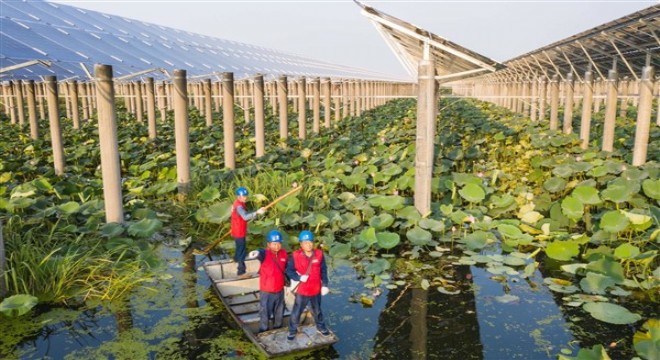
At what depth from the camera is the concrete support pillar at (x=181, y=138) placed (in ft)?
27.8

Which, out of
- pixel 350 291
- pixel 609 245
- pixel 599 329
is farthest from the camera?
pixel 609 245

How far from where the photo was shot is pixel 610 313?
4.29 m

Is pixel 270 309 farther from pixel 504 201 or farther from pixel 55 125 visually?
pixel 55 125

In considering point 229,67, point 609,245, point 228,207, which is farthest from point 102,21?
point 609,245

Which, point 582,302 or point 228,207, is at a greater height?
point 228,207

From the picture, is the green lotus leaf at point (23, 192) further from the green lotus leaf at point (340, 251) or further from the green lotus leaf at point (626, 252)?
the green lotus leaf at point (626, 252)

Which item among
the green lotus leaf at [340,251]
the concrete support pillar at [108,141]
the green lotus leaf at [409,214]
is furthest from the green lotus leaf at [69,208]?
the green lotus leaf at [409,214]

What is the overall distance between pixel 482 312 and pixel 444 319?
42cm

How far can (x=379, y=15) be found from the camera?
22.4 feet

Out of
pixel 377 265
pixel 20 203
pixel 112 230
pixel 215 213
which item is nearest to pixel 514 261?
pixel 377 265

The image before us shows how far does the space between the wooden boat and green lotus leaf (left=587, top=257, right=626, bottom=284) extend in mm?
2818

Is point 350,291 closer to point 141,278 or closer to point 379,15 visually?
point 141,278

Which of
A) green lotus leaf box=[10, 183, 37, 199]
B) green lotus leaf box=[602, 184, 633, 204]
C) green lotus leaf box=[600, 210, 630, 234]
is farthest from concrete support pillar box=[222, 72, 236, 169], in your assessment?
green lotus leaf box=[600, 210, 630, 234]

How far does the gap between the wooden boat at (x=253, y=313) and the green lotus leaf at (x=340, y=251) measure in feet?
2.99
